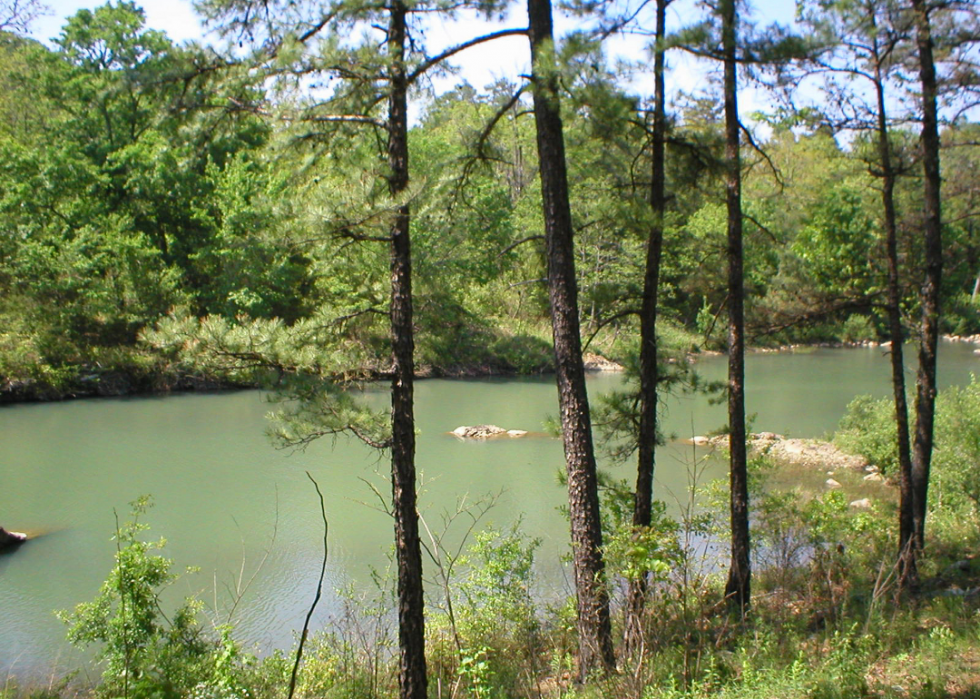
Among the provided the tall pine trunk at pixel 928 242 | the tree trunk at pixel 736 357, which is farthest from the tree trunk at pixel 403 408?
the tall pine trunk at pixel 928 242

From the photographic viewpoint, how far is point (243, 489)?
45.5ft

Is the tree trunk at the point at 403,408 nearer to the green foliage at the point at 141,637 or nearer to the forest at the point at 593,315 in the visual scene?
the forest at the point at 593,315

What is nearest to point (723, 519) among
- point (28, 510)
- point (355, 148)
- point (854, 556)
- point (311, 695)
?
point (854, 556)

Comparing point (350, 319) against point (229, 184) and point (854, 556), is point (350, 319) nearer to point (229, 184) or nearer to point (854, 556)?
point (854, 556)

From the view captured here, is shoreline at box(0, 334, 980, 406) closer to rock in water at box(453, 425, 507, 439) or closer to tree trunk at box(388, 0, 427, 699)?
rock in water at box(453, 425, 507, 439)

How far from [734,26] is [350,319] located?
3.91m

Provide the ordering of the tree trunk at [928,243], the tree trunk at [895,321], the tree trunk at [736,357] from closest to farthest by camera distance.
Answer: the tree trunk at [736,357]
the tree trunk at [928,243]
the tree trunk at [895,321]

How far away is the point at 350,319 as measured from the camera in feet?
19.9

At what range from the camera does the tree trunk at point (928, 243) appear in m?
7.45

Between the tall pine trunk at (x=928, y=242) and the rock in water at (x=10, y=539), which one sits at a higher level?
the tall pine trunk at (x=928, y=242)

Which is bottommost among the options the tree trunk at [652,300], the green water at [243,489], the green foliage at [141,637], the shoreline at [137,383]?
the green water at [243,489]

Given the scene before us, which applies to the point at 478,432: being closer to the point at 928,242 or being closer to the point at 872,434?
the point at 872,434

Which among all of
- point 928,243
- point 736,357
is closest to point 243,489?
point 736,357

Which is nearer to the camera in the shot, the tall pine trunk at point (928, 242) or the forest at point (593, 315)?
the forest at point (593, 315)
